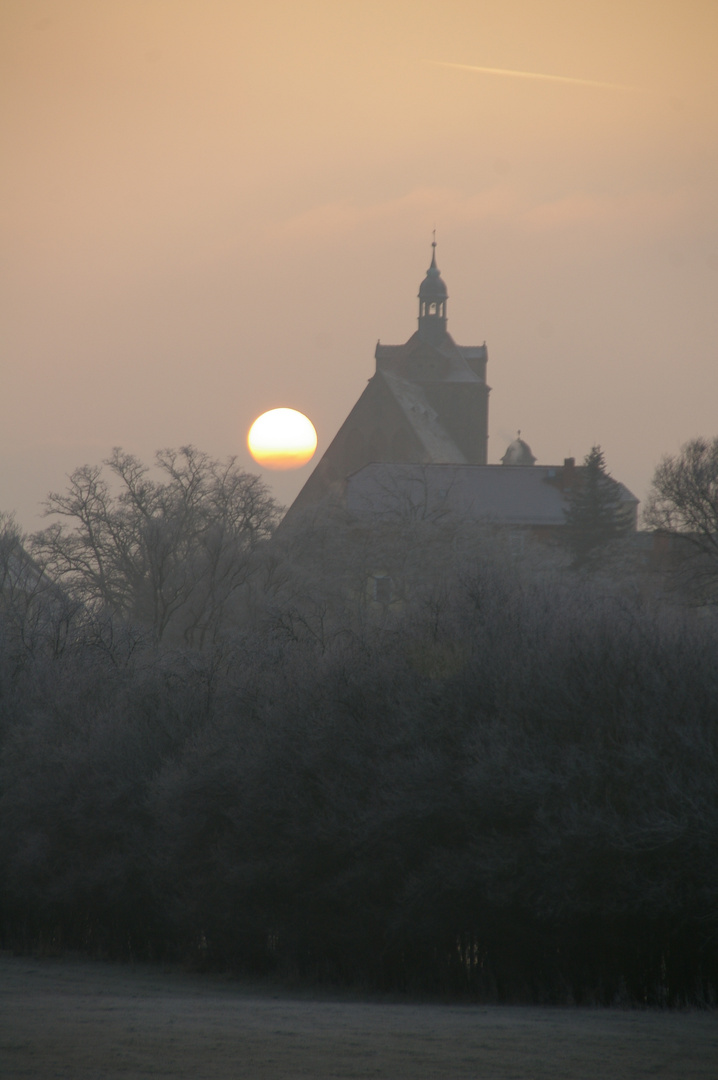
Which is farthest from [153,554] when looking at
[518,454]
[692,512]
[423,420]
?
[518,454]

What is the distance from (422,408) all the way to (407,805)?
7362 cm

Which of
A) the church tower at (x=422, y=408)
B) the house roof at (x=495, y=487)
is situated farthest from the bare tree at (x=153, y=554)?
the church tower at (x=422, y=408)

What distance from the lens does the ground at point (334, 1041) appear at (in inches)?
403

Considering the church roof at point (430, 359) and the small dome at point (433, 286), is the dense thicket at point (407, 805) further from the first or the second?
the small dome at point (433, 286)

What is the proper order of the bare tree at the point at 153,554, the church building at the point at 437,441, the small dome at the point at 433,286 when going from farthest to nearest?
1. the small dome at the point at 433,286
2. the church building at the point at 437,441
3. the bare tree at the point at 153,554

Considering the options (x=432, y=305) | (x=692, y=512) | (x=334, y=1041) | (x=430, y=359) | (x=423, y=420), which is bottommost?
(x=334, y=1041)

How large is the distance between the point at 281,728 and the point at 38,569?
25.0m

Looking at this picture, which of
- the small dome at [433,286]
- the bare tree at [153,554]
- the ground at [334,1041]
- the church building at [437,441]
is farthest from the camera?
the small dome at [433,286]

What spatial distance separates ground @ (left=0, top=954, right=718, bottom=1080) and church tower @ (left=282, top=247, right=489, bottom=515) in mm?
69550

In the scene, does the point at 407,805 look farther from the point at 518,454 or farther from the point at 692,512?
the point at 518,454

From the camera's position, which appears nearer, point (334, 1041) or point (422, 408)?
point (334, 1041)

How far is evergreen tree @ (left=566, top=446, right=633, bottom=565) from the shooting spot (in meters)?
63.5

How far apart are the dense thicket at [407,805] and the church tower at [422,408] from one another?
58.7m

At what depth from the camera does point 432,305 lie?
102 metres
